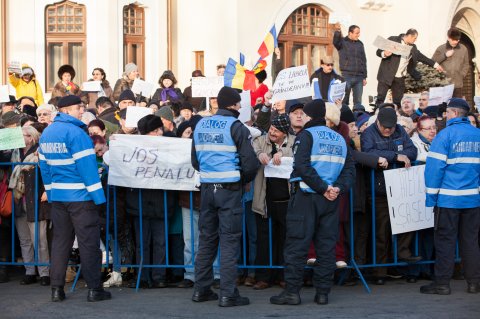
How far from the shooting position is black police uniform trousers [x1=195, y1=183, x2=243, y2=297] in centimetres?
975

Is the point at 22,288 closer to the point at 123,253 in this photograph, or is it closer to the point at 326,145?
the point at 123,253

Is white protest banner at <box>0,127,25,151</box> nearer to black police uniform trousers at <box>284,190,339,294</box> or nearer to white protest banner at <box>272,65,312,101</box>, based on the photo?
white protest banner at <box>272,65,312,101</box>

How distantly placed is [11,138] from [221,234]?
9.17ft

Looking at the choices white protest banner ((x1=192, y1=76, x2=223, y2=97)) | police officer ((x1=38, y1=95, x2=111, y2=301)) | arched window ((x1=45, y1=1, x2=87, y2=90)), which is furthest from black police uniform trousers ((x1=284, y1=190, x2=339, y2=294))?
arched window ((x1=45, y1=1, x2=87, y2=90))

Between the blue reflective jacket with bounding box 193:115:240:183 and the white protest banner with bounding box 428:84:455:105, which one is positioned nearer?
the blue reflective jacket with bounding box 193:115:240:183

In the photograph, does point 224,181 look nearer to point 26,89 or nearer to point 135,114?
point 135,114

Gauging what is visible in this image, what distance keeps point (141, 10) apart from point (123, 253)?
12.5 m

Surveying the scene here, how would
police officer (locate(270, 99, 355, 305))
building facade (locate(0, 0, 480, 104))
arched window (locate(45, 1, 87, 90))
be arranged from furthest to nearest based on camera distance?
arched window (locate(45, 1, 87, 90)) → building facade (locate(0, 0, 480, 104)) → police officer (locate(270, 99, 355, 305))

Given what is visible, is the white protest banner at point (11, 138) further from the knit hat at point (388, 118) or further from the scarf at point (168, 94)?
the scarf at point (168, 94)

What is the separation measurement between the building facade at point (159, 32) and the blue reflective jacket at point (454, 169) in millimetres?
11792

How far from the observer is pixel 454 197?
10305 millimetres

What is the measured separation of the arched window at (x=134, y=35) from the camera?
22500 mm

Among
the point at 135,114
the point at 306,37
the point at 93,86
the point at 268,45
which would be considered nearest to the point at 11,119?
the point at 135,114

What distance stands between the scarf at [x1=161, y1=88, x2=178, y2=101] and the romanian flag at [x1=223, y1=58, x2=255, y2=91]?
136 inches
